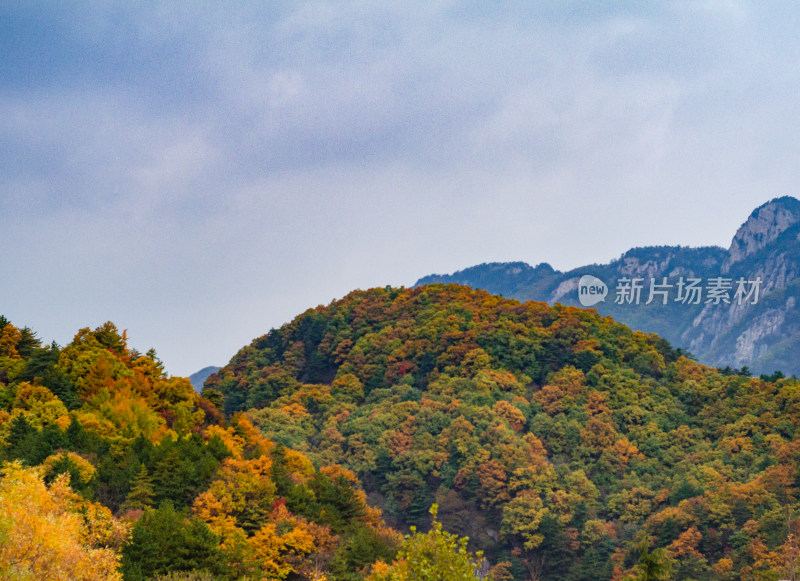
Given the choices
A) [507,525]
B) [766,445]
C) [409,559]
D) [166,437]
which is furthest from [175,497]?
[766,445]

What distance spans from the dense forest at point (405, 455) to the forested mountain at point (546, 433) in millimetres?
201

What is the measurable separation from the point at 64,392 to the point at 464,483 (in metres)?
33.3

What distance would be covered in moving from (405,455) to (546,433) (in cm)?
1282

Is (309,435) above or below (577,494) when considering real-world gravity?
above

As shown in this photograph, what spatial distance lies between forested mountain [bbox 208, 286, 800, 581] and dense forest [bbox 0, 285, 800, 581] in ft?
0.66

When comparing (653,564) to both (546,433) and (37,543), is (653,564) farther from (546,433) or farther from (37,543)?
(546,433)

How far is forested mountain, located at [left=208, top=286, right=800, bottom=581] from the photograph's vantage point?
197 feet

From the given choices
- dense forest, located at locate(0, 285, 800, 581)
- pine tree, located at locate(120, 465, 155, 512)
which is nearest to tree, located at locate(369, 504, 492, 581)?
dense forest, located at locate(0, 285, 800, 581)

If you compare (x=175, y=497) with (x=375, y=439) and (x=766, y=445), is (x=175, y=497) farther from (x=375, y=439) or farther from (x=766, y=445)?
(x=766, y=445)

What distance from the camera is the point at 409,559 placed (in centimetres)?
2367

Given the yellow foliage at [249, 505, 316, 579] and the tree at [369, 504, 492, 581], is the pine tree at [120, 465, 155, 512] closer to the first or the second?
the yellow foliage at [249, 505, 316, 579]

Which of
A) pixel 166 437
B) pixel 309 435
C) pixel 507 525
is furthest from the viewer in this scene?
pixel 309 435

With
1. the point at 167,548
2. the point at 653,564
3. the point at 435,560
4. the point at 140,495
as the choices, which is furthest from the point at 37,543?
the point at 140,495

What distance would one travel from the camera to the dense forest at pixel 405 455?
32.4m
